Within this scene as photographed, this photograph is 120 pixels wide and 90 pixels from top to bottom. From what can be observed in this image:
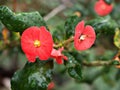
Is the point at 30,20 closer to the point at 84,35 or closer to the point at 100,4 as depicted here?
the point at 84,35

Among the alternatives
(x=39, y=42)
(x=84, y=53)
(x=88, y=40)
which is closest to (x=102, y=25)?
(x=88, y=40)

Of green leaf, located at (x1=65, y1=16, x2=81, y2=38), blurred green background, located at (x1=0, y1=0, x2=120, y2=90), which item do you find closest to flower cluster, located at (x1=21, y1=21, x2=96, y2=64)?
green leaf, located at (x1=65, y1=16, x2=81, y2=38)

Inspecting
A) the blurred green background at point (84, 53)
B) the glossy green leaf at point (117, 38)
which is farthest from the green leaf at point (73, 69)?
the blurred green background at point (84, 53)

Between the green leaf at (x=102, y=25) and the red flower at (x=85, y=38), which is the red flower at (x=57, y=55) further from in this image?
the green leaf at (x=102, y=25)

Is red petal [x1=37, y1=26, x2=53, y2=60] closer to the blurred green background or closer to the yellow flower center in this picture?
the yellow flower center

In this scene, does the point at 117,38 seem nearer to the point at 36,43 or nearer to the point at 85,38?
the point at 85,38
